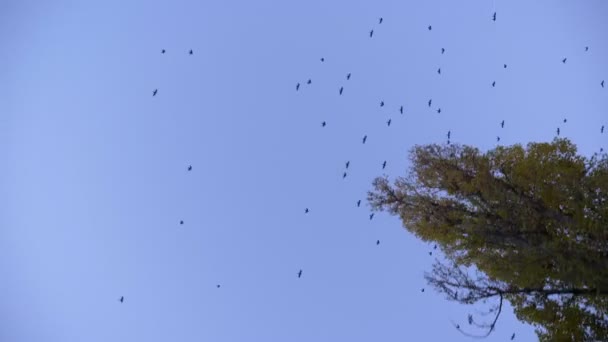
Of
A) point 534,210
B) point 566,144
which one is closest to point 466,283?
point 534,210

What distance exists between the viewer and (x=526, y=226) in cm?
1336

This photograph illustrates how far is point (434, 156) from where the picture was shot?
16.4 metres

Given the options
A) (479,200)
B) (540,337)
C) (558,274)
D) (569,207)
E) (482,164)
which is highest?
(482,164)

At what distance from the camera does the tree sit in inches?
496

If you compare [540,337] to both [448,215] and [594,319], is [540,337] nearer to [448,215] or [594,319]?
[594,319]

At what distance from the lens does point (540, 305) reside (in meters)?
14.5

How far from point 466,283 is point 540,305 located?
2148 mm

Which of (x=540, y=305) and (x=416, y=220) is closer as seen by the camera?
(x=540, y=305)

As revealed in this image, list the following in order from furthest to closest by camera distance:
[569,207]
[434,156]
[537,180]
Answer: [434,156] < [537,180] < [569,207]

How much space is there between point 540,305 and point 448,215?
370 centimetres

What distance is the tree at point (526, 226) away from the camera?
496 inches

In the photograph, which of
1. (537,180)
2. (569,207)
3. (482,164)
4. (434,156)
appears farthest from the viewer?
(434,156)

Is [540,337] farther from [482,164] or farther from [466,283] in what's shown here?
[482,164]

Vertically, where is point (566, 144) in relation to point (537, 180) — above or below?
above
